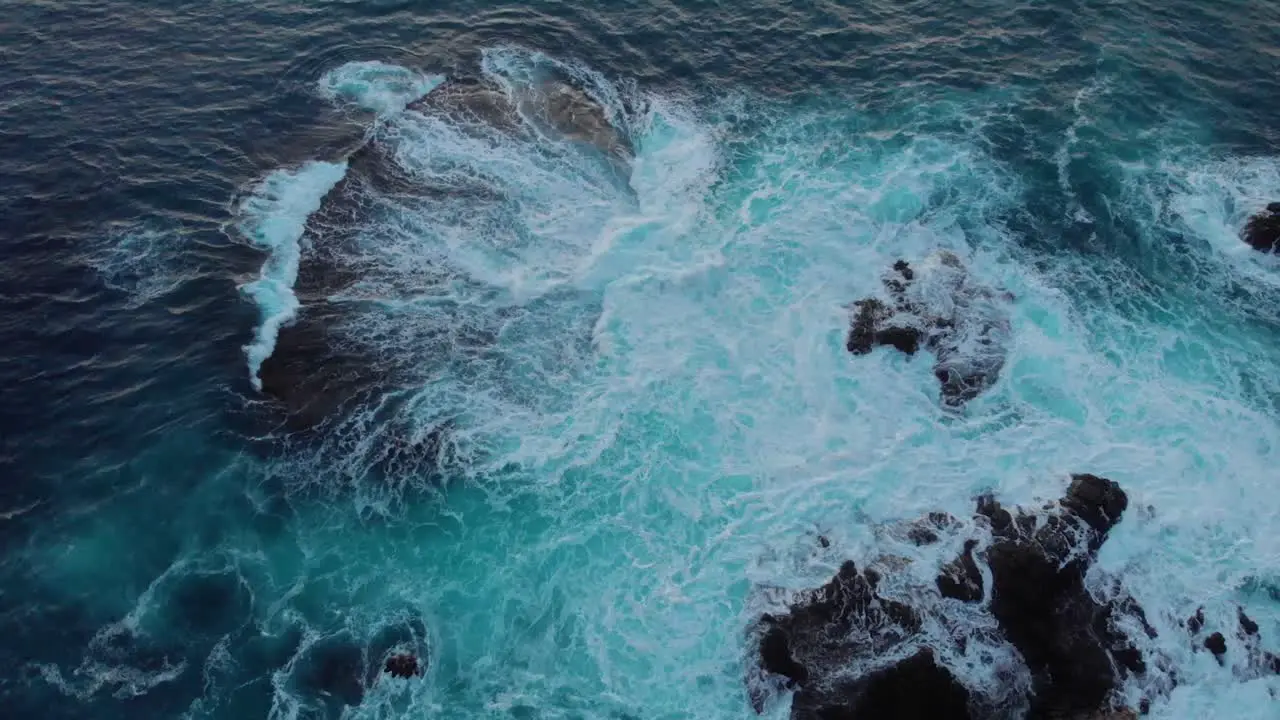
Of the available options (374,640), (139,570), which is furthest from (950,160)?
(139,570)

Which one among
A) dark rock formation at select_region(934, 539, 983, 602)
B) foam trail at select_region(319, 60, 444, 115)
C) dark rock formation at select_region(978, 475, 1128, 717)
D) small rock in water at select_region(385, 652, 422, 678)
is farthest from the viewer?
foam trail at select_region(319, 60, 444, 115)

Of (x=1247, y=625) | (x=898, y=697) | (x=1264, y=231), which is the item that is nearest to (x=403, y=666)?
(x=898, y=697)

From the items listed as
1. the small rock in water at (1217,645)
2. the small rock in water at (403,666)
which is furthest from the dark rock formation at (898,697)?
the small rock in water at (403,666)

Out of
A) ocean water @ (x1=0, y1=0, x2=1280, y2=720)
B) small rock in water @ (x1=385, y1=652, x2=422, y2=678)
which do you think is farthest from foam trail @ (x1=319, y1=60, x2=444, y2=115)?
small rock in water @ (x1=385, y1=652, x2=422, y2=678)

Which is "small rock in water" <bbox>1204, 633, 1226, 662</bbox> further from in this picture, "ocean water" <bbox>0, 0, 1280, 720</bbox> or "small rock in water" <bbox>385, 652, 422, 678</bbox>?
"small rock in water" <bbox>385, 652, 422, 678</bbox>

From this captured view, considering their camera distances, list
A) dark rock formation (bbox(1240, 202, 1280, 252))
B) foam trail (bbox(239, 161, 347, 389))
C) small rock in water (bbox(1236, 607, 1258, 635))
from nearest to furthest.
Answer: small rock in water (bbox(1236, 607, 1258, 635)) < foam trail (bbox(239, 161, 347, 389)) < dark rock formation (bbox(1240, 202, 1280, 252))

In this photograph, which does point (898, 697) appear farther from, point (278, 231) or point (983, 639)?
point (278, 231)
